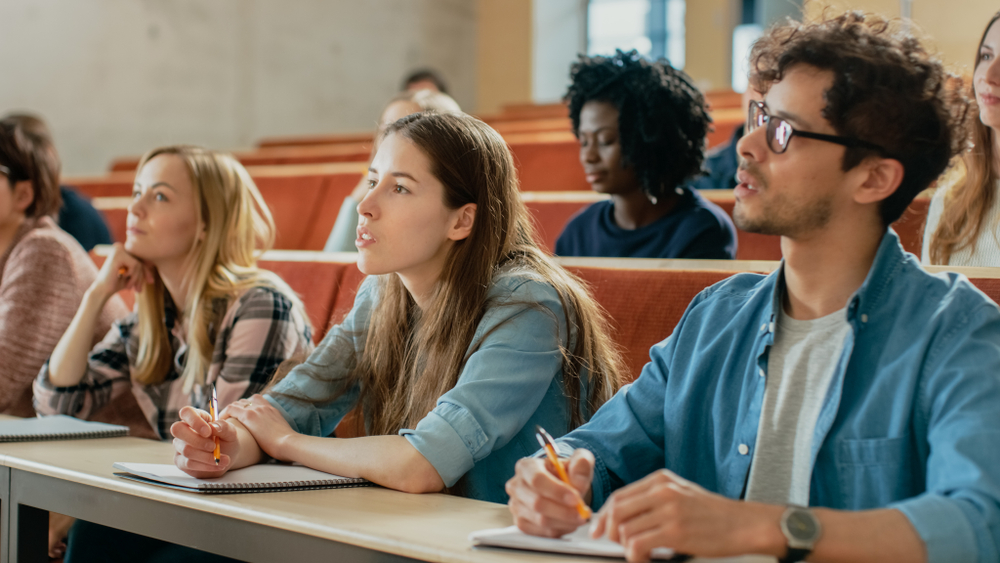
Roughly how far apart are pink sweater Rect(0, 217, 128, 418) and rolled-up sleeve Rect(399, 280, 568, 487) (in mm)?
1169

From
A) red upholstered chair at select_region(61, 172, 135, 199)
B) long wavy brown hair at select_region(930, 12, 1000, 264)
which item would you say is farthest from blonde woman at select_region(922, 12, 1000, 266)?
red upholstered chair at select_region(61, 172, 135, 199)

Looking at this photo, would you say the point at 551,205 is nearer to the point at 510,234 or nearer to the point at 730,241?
the point at 730,241

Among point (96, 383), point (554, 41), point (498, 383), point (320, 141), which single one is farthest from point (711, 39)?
point (498, 383)

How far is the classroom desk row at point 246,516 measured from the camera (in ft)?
2.90

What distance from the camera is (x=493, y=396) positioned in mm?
1208

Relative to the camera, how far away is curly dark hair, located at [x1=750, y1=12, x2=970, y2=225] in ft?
3.21

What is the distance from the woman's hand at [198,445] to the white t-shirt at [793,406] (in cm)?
64

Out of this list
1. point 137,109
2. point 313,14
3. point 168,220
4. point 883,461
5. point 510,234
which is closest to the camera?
point 883,461

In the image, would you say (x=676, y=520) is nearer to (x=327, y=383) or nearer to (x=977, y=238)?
(x=327, y=383)

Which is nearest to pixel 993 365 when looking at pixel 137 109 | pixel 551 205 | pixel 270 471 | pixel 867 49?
pixel 867 49

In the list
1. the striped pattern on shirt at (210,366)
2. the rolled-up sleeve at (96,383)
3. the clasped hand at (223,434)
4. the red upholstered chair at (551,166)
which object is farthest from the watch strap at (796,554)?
the red upholstered chair at (551,166)

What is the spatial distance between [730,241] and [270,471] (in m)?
1.25

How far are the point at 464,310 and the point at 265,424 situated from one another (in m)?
0.32

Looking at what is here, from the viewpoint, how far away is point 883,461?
0.92 metres
